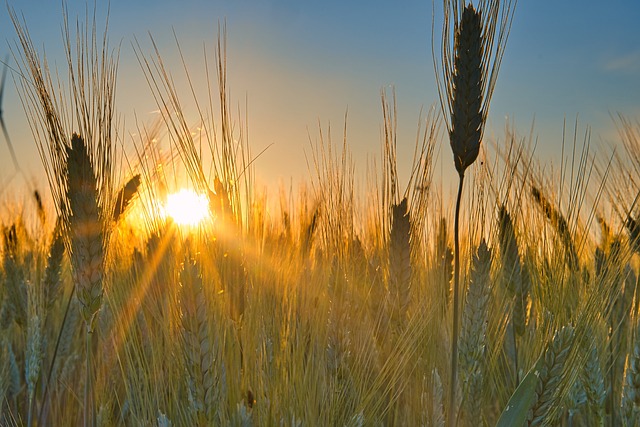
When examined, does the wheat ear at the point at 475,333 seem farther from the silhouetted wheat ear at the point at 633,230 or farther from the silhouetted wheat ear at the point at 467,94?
the silhouetted wheat ear at the point at 633,230

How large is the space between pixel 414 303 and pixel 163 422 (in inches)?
41.7

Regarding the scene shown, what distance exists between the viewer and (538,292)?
93.0 inches

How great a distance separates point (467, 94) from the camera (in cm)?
172

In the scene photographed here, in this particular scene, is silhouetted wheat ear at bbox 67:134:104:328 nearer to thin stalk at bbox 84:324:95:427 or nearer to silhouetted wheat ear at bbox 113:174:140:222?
thin stalk at bbox 84:324:95:427

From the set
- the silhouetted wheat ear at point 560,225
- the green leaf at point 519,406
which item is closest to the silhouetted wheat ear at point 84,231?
the green leaf at point 519,406

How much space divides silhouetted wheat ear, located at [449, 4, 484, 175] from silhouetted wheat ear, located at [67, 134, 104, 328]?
100 centimetres

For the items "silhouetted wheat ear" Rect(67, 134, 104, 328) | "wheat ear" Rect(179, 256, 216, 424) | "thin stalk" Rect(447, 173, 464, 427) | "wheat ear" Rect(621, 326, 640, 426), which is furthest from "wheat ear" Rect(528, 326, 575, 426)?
"silhouetted wheat ear" Rect(67, 134, 104, 328)

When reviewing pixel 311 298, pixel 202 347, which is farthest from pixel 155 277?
pixel 202 347

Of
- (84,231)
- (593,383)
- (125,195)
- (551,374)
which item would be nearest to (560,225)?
(593,383)

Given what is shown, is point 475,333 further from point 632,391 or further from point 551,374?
point 632,391

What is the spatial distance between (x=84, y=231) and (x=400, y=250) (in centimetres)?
96

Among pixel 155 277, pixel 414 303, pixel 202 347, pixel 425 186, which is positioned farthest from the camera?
pixel 155 277

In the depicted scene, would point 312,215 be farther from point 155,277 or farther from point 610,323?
point 610,323

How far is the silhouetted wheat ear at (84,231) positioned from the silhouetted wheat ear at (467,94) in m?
1.00
